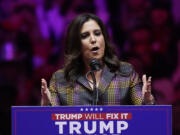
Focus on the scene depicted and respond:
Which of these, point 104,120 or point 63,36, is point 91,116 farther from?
point 63,36

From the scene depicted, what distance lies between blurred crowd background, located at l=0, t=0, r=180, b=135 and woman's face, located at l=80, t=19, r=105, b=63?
2.13m

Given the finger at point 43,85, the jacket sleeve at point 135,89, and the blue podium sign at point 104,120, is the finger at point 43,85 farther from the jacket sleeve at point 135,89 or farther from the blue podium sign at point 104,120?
the jacket sleeve at point 135,89

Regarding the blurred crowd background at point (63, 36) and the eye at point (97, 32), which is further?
the blurred crowd background at point (63, 36)

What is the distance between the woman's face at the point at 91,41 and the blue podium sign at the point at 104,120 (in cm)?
59

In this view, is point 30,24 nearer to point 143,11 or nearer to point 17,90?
point 17,90

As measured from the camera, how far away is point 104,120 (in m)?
1.38

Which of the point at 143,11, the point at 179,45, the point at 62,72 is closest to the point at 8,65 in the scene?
the point at 143,11

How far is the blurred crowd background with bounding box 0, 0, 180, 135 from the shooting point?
164 inches

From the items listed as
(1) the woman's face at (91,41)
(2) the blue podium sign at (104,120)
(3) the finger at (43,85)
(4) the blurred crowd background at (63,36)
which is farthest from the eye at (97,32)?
(4) the blurred crowd background at (63,36)

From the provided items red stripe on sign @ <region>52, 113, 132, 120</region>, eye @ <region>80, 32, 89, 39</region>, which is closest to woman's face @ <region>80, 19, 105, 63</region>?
eye @ <region>80, 32, 89, 39</region>

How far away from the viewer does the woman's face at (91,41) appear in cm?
194

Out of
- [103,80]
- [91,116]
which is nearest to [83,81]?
[103,80]

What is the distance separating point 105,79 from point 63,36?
92.3 inches

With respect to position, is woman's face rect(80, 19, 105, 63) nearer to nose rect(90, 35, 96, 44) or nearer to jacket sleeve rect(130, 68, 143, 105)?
nose rect(90, 35, 96, 44)
